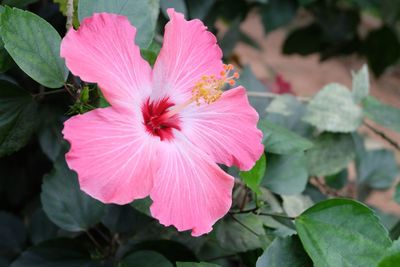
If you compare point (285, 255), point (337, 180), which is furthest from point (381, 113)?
point (285, 255)

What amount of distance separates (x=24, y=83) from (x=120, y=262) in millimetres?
524

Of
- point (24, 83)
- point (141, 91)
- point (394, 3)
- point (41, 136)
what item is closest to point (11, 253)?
point (41, 136)

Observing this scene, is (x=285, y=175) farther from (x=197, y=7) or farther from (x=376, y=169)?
(x=376, y=169)

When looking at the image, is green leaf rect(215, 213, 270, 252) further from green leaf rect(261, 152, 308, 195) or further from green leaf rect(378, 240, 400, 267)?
green leaf rect(378, 240, 400, 267)

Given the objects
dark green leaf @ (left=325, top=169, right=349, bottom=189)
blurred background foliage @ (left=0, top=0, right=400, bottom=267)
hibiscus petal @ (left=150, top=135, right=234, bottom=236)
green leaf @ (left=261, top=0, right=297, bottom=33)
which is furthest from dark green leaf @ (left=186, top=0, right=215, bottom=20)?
hibiscus petal @ (left=150, top=135, right=234, bottom=236)

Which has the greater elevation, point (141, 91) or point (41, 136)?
point (141, 91)

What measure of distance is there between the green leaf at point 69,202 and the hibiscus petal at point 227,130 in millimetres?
243

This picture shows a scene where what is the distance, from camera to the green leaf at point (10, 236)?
3.63 feet

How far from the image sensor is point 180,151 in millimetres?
717

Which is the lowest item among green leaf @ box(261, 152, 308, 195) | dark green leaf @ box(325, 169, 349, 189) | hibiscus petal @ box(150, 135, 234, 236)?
dark green leaf @ box(325, 169, 349, 189)

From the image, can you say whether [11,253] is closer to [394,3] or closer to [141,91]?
[141,91]

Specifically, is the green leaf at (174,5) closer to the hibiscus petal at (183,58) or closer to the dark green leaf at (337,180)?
the hibiscus petal at (183,58)

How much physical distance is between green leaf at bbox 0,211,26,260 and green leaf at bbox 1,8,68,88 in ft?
1.65

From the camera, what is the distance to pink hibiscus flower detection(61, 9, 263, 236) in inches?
24.8
